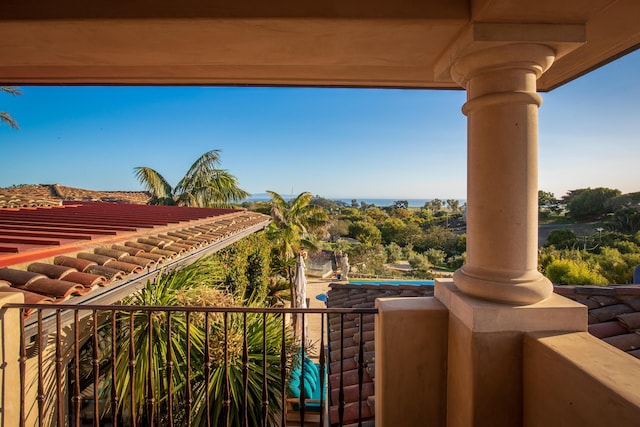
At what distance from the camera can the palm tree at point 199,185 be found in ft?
54.3

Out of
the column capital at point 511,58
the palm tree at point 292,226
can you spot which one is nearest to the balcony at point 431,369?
the column capital at point 511,58

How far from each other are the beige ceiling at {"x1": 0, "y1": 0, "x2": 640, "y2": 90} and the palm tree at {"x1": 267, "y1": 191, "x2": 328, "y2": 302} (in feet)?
34.6

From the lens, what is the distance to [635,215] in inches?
1036

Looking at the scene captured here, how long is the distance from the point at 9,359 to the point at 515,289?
2984mm

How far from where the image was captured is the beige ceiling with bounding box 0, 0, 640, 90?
5.52 feet

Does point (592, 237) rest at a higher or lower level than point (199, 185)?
lower

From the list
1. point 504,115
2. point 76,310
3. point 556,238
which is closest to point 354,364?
point 76,310

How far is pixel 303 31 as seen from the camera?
1.82 meters

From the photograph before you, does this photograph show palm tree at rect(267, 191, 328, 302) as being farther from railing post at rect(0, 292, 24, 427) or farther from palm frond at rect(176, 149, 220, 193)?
railing post at rect(0, 292, 24, 427)

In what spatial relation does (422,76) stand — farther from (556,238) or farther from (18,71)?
→ (556,238)

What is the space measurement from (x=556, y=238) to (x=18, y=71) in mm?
32430

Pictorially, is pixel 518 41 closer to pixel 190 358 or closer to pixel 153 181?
pixel 190 358

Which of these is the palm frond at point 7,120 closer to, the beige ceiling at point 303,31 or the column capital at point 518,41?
the beige ceiling at point 303,31

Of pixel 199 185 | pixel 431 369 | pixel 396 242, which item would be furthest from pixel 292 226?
pixel 396 242
